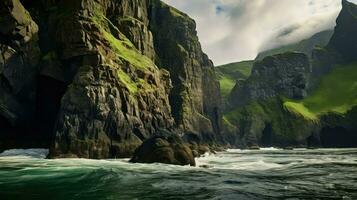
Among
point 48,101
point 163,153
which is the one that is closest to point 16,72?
point 48,101

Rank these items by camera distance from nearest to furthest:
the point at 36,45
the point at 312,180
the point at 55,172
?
the point at 312,180
the point at 55,172
the point at 36,45

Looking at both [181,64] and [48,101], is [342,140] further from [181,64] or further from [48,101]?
[48,101]

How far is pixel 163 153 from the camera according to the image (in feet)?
171

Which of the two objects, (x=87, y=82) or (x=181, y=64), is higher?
(x=181, y=64)

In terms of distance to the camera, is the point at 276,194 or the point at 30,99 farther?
the point at 30,99

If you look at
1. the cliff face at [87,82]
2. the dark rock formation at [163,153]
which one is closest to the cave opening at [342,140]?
the cliff face at [87,82]

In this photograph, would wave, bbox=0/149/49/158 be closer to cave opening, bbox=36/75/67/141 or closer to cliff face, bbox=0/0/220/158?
cliff face, bbox=0/0/220/158

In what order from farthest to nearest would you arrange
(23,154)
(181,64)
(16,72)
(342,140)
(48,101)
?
(342,140) → (181,64) → (48,101) → (16,72) → (23,154)

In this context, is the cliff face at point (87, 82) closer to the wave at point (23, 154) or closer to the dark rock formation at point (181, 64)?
the wave at point (23, 154)

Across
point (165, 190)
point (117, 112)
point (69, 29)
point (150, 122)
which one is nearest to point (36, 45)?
point (69, 29)

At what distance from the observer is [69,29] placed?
79.6 meters

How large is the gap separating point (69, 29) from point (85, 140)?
88.7ft

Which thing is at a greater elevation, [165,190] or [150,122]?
[150,122]

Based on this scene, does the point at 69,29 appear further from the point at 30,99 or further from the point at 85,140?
the point at 85,140
